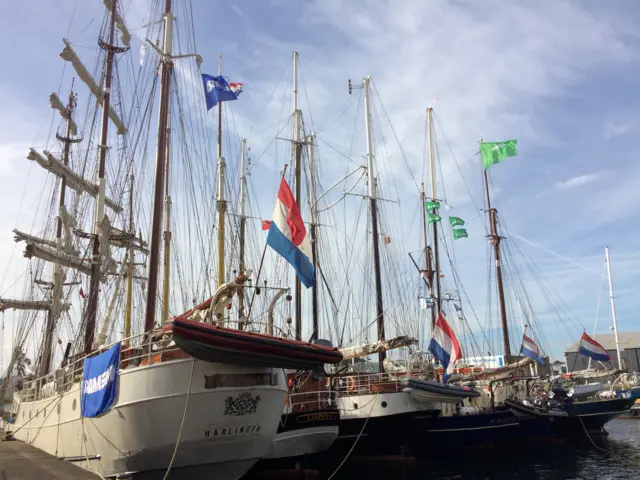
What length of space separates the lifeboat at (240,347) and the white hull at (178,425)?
71 cm

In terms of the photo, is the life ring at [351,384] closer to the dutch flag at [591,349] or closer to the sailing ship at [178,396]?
the sailing ship at [178,396]

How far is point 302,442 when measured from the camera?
1997 centimetres

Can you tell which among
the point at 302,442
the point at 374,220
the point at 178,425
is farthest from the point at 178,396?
the point at 374,220

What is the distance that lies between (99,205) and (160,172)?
11.6 meters

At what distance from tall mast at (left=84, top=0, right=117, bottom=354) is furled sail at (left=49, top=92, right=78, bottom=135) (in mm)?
13419

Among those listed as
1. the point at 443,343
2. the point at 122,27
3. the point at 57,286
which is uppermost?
the point at 122,27

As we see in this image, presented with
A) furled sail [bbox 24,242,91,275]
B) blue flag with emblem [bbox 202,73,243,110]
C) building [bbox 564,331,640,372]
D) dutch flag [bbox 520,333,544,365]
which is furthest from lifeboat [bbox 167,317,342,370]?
building [bbox 564,331,640,372]

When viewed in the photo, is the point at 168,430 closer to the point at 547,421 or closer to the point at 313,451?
the point at 313,451

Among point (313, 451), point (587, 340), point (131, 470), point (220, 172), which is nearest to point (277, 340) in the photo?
point (131, 470)

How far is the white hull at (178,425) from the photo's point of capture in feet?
44.1

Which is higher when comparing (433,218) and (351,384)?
(433,218)

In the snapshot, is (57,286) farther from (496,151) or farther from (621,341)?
(621,341)

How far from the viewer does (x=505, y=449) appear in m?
29.8

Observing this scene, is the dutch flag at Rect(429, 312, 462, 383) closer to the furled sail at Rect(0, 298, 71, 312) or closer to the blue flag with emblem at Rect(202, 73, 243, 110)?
the blue flag with emblem at Rect(202, 73, 243, 110)
